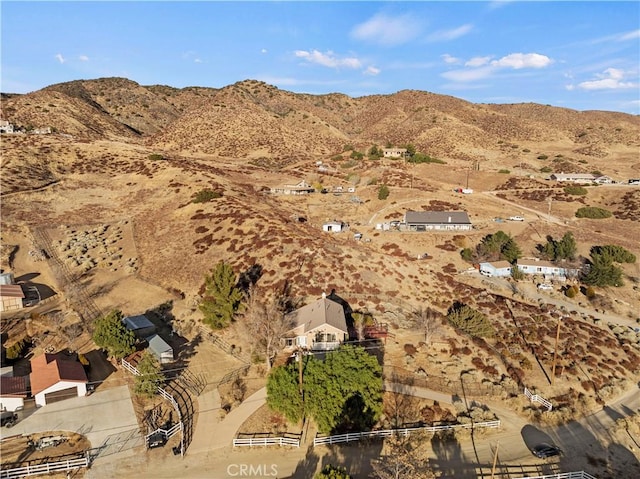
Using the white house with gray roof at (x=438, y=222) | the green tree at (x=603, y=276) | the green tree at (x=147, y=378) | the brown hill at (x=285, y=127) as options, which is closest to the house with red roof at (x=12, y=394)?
the green tree at (x=147, y=378)

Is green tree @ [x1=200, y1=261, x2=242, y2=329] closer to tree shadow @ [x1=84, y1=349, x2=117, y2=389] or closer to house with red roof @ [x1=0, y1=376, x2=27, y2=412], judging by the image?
tree shadow @ [x1=84, y1=349, x2=117, y2=389]

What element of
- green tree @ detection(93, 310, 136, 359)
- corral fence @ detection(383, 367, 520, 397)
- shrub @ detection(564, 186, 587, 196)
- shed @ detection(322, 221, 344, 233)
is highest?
shrub @ detection(564, 186, 587, 196)

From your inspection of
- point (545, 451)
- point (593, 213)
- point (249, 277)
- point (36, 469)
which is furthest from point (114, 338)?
point (593, 213)

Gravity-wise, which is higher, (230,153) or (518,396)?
(230,153)

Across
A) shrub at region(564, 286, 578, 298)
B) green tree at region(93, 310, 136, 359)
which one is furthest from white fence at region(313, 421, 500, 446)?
shrub at region(564, 286, 578, 298)

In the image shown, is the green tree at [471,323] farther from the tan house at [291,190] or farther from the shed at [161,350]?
the tan house at [291,190]

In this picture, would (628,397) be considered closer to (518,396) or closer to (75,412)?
(518,396)

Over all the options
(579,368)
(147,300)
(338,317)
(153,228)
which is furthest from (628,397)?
(153,228)
